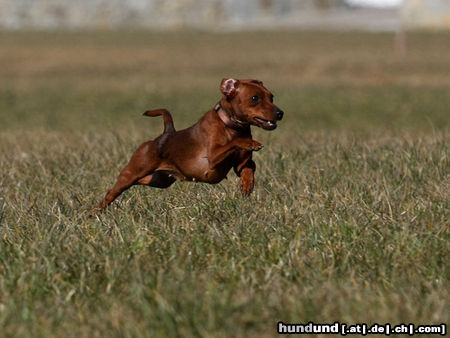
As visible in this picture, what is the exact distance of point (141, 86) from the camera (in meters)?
32.3

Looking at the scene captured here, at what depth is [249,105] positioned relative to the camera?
20.3 feet

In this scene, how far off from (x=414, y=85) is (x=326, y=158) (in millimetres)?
22224

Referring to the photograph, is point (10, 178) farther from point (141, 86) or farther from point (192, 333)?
point (141, 86)

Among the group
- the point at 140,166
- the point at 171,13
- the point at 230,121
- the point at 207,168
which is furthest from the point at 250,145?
the point at 171,13

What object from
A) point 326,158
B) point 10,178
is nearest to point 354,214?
point 326,158

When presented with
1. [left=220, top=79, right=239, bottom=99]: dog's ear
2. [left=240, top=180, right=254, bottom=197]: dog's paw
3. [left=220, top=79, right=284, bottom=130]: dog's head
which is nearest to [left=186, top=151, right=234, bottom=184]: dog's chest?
[left=240, top=180, right=254, bottom=197]: dog's paw

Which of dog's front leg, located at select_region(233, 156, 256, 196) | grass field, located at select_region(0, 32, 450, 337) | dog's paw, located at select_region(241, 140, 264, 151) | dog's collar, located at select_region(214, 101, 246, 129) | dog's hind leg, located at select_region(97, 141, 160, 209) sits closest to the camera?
grass field, located at select_region(0, 32, 450, 337)

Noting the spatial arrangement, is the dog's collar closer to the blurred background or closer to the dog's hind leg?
the dog's hind leg

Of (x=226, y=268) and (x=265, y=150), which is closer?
(x=226, y=268)

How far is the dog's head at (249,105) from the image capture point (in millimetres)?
6148

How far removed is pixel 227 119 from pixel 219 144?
185mm

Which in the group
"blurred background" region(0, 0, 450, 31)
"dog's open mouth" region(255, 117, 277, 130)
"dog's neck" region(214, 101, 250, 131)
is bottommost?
"blurred background" region(0, 0, 450, 31)

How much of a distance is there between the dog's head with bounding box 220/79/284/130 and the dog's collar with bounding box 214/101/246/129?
15 mm

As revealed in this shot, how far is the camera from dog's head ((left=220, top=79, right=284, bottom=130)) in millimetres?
6148
